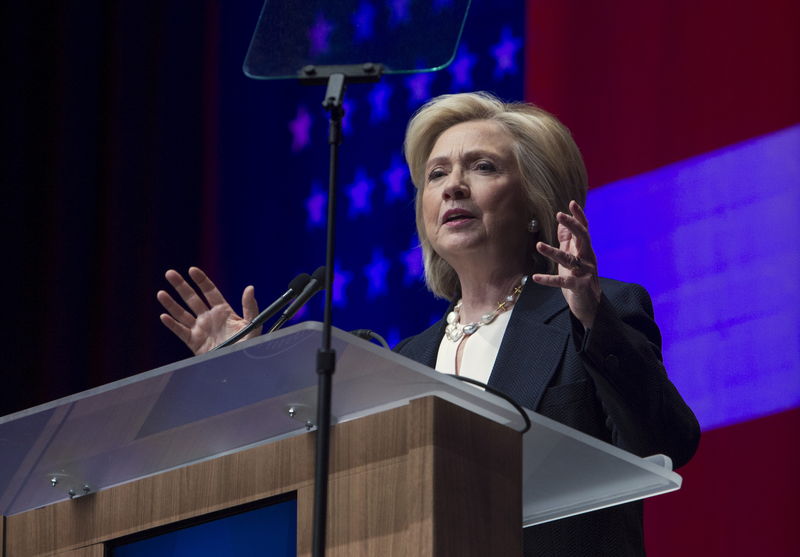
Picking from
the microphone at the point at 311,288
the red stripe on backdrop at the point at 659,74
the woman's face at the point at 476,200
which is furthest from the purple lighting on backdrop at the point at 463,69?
the microphone at the point at 311,288

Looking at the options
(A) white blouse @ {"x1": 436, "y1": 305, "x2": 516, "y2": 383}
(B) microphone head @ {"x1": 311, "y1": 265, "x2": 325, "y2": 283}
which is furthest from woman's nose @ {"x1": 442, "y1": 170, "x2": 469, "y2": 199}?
(B) microphone head @ {"x1": 311, "y1": 265, "x2": 325, "y2": 283}

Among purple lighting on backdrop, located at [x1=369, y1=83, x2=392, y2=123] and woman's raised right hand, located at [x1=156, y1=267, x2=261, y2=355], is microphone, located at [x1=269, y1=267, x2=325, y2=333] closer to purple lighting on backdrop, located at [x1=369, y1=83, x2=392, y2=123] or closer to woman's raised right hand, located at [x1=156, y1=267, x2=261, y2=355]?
woman's raised right hand, located at [x1=156, y1=267, x2=261, y2=355]

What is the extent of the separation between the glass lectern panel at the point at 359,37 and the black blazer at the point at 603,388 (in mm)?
492

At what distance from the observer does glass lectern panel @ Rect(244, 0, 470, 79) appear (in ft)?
5.36

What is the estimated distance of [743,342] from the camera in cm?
312

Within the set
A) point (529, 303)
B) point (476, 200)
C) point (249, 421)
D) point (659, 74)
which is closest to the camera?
point (249, 421)

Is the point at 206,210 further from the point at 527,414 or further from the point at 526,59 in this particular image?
the point at 527,414

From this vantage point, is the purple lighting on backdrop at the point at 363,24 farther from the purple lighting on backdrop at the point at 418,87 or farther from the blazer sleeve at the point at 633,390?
the purple lighting on backdrop at the point at 418,87

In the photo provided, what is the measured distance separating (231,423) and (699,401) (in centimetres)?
188

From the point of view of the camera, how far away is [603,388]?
195cm

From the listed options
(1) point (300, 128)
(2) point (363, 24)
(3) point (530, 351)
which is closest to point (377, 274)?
(1) point (300, 128)

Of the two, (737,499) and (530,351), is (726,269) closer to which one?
(737,499)

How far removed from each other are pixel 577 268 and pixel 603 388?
0.20 m

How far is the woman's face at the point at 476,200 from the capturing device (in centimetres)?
257
